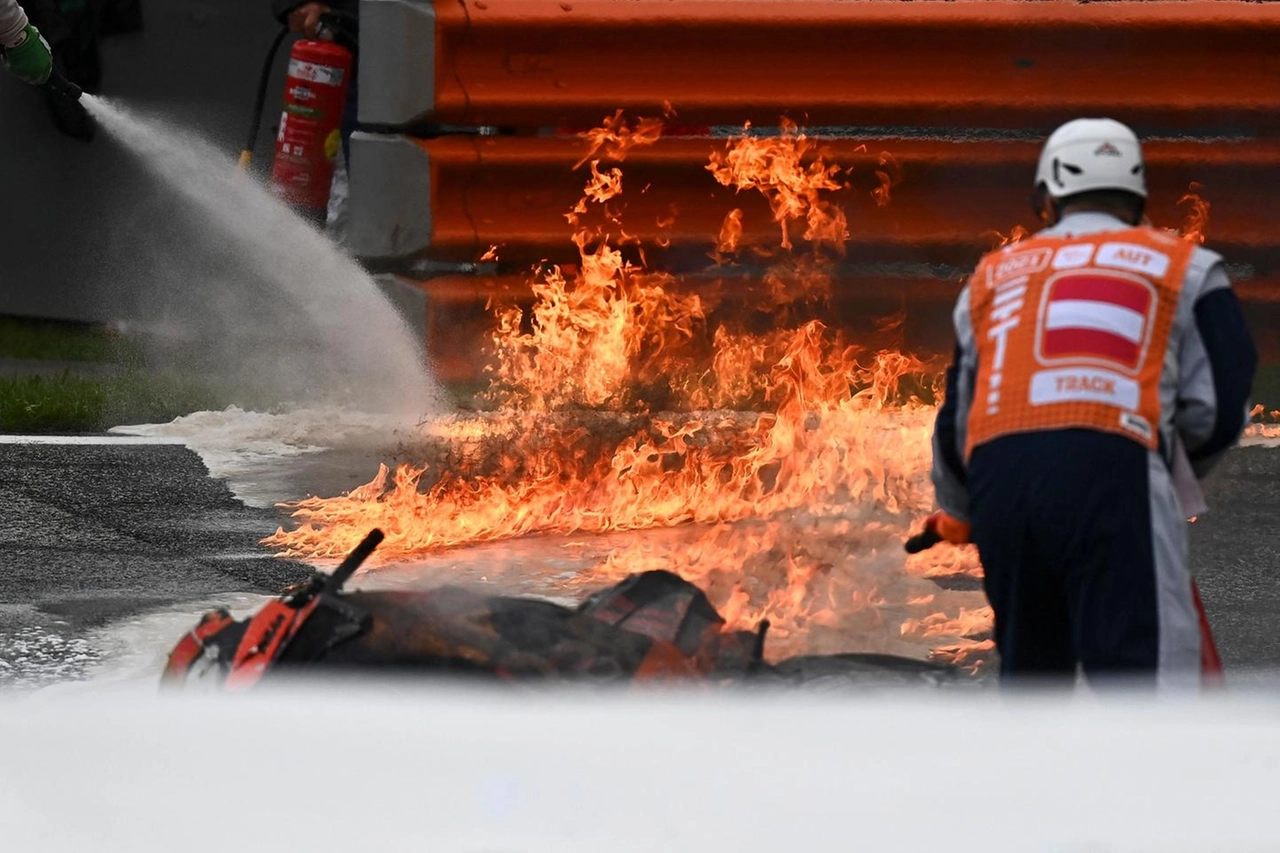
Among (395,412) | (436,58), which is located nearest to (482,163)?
(436,58)

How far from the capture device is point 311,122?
9.11m

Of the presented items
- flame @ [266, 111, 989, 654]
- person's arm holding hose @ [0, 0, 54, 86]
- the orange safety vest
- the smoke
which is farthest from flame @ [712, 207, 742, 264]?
the orange safety vest

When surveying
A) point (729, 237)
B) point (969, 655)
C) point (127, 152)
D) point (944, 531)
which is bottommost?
point (969, 655)

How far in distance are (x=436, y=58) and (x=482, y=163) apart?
1.63 ft

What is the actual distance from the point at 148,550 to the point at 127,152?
4.88 m

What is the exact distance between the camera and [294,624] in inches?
121

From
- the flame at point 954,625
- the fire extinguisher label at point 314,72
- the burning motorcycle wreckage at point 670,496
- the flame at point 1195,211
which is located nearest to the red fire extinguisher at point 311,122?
the fire extinguisher label at point 314,72

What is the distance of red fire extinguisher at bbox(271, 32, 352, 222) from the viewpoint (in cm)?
909

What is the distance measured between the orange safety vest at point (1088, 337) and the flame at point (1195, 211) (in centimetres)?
532

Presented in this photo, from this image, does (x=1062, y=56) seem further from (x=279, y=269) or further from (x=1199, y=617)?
(x=1199, y=617)

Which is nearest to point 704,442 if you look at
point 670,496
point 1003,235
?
point 670,496

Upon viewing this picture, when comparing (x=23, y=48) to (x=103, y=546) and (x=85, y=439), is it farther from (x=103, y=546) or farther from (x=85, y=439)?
(x=103, y=546)

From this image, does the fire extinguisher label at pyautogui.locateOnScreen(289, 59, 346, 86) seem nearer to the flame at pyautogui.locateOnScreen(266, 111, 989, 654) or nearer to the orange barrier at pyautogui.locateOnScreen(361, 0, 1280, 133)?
the orange barrier at pyautogui.locateOnScreen(361, 0, 1280, 133)

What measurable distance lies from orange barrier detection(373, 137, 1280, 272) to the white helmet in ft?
15.9
